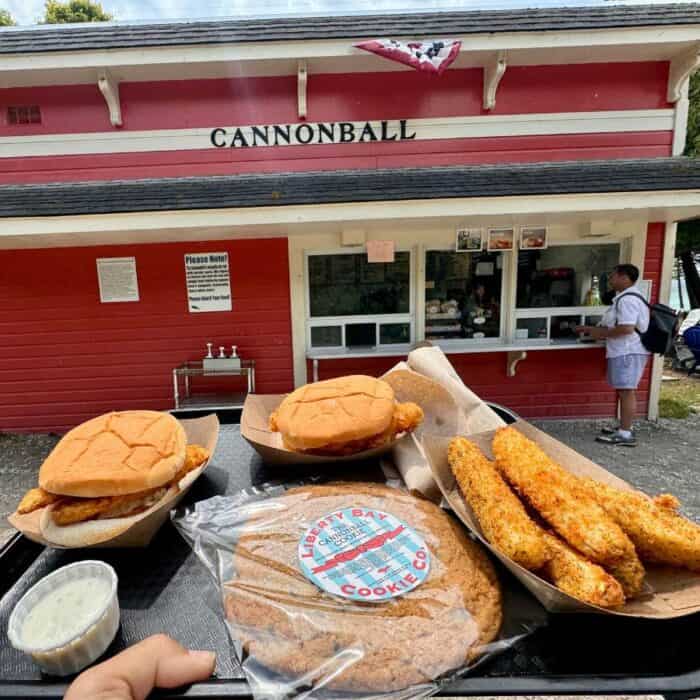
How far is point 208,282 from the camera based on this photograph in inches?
222

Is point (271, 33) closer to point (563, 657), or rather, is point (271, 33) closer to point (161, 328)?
point (161, 328)

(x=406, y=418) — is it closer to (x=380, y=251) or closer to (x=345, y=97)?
(x=380, y=251)

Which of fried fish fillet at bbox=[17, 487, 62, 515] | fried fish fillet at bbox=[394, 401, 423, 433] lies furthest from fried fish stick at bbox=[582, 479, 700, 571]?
fried fish fillet at bbox=[17, 487, 62, 515]

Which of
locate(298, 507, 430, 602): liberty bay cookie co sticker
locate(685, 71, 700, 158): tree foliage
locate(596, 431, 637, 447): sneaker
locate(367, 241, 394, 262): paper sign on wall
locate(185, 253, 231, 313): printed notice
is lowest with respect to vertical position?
locate(596, 431, 637, 447): sneaker

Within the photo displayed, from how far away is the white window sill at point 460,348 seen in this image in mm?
5414

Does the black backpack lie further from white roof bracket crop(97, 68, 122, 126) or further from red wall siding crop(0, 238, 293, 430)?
white roof bracket crop(97, 68, 122, 126)

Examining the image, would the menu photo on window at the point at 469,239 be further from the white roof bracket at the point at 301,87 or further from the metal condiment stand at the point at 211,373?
the metal condiment stand at the point at 211,373

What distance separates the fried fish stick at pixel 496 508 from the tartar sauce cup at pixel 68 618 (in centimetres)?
81

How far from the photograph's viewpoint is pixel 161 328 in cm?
571

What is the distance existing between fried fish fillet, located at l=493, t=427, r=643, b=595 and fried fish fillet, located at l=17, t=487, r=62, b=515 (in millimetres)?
1194

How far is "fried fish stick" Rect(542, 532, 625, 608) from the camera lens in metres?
0.77

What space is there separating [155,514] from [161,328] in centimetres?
513

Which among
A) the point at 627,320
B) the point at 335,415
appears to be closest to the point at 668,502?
the point at 335,415

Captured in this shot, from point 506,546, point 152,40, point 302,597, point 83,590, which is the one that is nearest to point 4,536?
point 83,590
